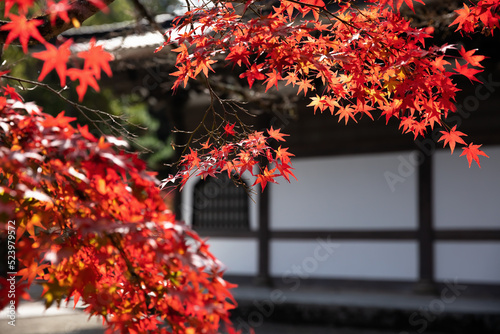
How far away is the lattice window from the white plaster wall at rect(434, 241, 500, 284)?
322cm

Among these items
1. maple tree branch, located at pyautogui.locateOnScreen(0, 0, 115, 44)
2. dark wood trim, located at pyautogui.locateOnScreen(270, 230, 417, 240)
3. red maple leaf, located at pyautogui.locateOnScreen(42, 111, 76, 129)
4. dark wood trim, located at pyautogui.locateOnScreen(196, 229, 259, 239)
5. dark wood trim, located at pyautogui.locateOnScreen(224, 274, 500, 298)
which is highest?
maple tree branch, located at pyautogui.locateOnScreen(0, 0, 115, 44)

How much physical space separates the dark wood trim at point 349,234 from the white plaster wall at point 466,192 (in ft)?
1.58

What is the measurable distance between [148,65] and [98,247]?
5.69 meters

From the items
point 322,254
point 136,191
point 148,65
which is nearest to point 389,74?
point 136,191

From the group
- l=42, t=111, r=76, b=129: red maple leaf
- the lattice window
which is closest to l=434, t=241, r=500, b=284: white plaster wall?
the lattice window

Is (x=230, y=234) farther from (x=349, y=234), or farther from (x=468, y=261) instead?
(x=468, y=261)

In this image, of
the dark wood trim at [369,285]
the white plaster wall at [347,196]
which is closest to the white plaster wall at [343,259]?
the dark wood trim at [369,285]

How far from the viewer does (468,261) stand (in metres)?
7.17

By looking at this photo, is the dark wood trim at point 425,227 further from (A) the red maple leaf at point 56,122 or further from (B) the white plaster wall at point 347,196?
(A) the red maple leaf at point 56,122

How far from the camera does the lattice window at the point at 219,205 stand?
9250 millimetres

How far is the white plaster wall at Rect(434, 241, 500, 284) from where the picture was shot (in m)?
7.04

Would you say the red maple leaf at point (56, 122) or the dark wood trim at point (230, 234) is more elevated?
the red maple leaf at point (56, 122)

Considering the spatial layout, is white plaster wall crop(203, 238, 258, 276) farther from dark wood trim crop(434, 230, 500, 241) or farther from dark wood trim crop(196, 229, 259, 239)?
dark wood trim crop(434, 230, 500, 241)

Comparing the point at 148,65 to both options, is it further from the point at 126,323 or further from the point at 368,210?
the point at 126,323
